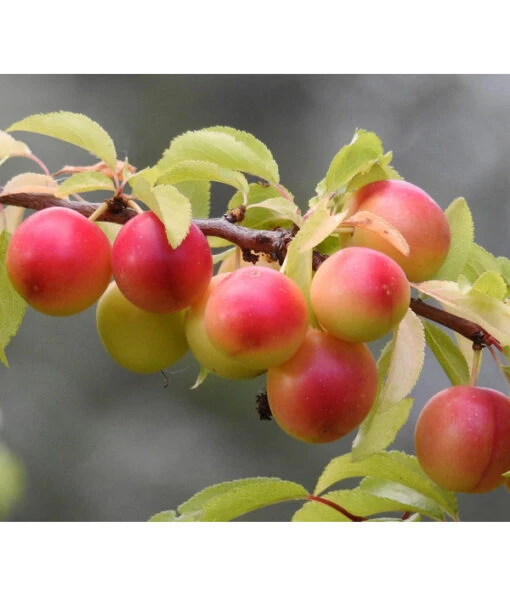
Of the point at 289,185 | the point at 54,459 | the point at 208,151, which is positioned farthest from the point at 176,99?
the point at 208,151

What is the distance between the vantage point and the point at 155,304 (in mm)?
454

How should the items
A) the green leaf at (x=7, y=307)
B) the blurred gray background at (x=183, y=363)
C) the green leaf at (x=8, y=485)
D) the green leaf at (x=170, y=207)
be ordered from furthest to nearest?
1. the blurred gray background at (x=183, y=363)
2. the green leaf at (x=8, y=485)
3. the green leaf at (x=7, y=307)
4. the green leaf at (x=170, y=207)

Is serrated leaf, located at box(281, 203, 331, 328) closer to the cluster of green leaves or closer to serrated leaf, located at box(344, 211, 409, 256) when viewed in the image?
serrated leaf, located at box(344, 211, 409, 256)

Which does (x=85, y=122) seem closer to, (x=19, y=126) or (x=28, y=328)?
(x=19, y=126)

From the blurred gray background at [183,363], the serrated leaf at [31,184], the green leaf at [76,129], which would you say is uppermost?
the green leaf at [76,129]

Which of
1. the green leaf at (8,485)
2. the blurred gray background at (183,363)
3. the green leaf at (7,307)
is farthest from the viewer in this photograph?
the blurred gray background at (183,363)

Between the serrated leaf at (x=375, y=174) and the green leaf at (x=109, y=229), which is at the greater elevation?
the serrated leaf at (x=375, y=174)

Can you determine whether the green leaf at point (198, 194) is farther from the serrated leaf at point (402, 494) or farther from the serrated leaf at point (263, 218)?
the serrated leaf at point (402, 494)

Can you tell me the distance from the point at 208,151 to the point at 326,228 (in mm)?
103

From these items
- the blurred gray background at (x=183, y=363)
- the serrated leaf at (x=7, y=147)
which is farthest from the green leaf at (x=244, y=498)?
the blurred gray background at (x=183, y=363)

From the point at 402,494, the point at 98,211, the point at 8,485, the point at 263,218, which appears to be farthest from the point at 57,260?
the point at 8,485

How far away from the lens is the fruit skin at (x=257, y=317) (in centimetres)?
42

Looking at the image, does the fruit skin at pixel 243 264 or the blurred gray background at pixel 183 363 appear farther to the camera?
the blurred gray background at pixel 183 363

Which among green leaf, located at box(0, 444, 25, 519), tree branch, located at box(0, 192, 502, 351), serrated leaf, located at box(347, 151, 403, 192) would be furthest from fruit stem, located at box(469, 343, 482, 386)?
green leaf, located at box(0, 444, 25, 519)
